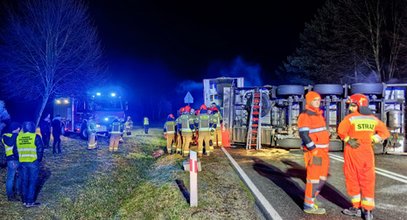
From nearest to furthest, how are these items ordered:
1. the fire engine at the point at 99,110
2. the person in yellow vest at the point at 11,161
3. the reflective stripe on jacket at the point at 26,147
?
the reflective stripe on jacket at the point at 26,147, the person in yellow vest at the point at 11,161, the fire engine at the point at 99,110

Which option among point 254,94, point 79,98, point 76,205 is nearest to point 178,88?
point 79,98

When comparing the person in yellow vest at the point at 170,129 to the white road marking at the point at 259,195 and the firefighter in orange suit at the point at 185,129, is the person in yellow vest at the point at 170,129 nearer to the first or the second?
the firefighter in orange suit at the point at 185,129

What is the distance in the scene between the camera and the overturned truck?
38.4ft

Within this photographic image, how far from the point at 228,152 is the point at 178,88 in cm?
6398

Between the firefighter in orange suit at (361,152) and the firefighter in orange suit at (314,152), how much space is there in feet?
0.99

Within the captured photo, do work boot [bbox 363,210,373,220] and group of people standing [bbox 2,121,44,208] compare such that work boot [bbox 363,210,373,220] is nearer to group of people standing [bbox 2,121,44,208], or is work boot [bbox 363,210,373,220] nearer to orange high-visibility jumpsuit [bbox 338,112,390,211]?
orange high-visibility jumpsuit [bbox 338,112,390,211]

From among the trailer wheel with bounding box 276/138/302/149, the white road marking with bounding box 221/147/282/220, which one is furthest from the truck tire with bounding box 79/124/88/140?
the white road marking with bounding box 221/147/282/220

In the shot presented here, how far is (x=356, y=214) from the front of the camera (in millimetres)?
4816

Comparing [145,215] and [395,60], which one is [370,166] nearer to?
[145,215]

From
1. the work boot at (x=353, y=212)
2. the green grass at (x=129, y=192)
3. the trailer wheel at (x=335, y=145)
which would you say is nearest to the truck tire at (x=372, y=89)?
the trailer wheel at (x=335, y=145)

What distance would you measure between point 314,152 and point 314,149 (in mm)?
45

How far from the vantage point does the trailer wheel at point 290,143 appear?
1200 cm

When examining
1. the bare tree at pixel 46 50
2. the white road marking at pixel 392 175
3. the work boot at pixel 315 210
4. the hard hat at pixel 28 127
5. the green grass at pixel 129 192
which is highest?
the bare tree at pixel 46 50

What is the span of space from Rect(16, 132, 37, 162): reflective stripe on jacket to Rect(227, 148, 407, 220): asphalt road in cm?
432
